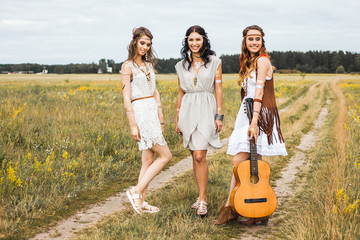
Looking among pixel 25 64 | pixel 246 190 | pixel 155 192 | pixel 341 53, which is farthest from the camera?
pixel 341 53

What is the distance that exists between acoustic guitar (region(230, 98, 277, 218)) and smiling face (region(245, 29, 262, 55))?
1.06 m

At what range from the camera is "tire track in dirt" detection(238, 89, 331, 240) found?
3.59m

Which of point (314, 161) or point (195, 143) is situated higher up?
point (195, 143)

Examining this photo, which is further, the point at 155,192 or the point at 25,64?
the point at 25,64

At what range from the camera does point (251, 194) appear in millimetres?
3545

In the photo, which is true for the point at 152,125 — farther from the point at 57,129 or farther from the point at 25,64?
the point at 25,64

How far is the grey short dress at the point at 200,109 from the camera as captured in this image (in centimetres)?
394

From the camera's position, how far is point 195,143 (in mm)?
3945

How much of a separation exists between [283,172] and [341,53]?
11916 cm

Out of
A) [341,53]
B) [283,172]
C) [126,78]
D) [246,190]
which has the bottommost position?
[283,172]

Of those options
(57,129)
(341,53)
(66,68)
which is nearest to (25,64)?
(66,68)

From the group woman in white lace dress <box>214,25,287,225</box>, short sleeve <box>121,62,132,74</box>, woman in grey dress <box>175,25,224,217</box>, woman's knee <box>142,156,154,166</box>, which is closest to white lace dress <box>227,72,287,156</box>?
woman in white lace dress <box>214,25,287,225</box>

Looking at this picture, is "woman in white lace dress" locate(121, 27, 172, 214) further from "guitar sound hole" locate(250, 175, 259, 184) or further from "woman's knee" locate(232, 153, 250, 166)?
"guitar sound hole" locate(250, 175, 259, 184)

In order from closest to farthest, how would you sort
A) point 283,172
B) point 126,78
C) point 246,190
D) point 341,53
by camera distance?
point 246,190 → point 126,78 → point 283,172 → point 341,53
